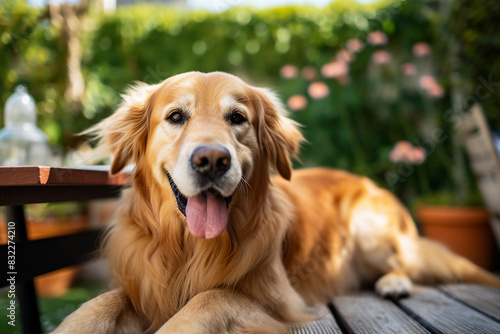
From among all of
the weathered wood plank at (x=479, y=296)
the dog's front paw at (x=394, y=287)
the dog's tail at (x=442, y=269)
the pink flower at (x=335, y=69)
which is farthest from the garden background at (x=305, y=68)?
the dog's front paw at (x=394, y=287)

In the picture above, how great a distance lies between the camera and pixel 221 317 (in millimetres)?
1479

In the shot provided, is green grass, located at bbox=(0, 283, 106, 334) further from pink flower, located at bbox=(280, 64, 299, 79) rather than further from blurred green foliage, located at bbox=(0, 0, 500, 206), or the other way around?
pink flower, located at bbox=(280, 64, 299, 79)

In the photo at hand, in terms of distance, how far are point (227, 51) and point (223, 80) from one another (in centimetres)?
316

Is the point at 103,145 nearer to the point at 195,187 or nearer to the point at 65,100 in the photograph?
the point at 195,187

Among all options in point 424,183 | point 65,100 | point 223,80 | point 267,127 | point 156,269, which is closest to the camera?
point 156,269

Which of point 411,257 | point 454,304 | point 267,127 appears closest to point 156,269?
point 267,127

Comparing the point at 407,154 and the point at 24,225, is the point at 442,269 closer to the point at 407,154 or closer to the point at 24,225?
the point at 407,154

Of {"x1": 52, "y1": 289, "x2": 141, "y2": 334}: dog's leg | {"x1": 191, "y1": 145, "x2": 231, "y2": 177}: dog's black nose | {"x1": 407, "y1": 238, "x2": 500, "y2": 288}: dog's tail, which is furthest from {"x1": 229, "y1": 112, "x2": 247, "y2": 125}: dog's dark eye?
{"x1": 407, "y1": 238, "x2": 500, "y2": 288}: dog's tail

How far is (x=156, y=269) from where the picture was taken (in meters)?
1.68

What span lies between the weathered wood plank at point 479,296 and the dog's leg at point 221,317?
1.05m

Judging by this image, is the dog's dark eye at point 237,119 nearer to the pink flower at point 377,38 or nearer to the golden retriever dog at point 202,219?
the golden retriever dog at point 202,219

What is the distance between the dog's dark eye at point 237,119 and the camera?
1770mm

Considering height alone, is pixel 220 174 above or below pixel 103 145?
below

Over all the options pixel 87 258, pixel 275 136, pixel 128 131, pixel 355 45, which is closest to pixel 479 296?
pixel 275 136
